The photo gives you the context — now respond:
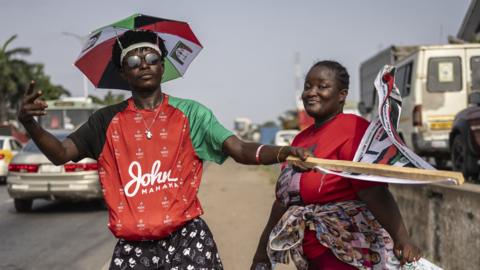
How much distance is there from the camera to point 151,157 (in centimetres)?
297

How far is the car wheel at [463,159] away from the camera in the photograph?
32.2ft

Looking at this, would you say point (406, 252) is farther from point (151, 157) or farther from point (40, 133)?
point (40, 133)

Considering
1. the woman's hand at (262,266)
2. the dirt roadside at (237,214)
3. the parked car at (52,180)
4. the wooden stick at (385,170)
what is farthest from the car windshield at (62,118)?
the wooden stick at (385,170)

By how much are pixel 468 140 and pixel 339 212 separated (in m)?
7.10

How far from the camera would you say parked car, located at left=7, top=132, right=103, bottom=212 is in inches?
442

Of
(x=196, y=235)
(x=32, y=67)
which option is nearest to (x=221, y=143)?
(x=196, y=235)

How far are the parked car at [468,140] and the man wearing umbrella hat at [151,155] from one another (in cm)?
671

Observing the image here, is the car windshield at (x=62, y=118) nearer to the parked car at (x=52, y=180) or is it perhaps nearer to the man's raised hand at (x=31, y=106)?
the parked car at (x=52, y=180)

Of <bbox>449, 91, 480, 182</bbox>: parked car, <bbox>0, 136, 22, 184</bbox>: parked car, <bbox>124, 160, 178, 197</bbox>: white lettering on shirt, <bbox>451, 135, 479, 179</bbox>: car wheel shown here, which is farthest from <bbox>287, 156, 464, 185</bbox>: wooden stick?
<bbox>0, 136, 22, 184</bbox>: parked car

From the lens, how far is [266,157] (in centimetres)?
299

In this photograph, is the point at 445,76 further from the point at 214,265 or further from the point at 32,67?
the point at 32,67

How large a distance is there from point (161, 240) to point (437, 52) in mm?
10789

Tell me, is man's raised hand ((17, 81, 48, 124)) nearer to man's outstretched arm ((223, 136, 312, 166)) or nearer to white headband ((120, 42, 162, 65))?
white headband ((120, 42, 162, 65))

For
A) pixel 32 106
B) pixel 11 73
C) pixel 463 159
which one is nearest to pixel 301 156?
pixel 32 106
